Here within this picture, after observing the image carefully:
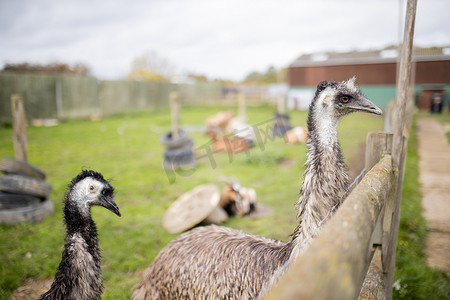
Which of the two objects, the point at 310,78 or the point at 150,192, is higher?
the point at 310,78

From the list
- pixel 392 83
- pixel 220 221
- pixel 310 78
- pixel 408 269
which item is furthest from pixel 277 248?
pixel 310 78

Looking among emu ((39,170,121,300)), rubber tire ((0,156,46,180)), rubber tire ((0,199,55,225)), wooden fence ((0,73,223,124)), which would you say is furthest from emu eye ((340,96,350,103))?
wooden fence ((0,73,223,124))

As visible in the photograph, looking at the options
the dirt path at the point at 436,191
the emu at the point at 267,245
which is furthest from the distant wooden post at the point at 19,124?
the dirt path at the point at 436,191

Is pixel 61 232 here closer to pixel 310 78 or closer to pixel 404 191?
pixel 404 191

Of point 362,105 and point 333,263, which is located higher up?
point 362,105

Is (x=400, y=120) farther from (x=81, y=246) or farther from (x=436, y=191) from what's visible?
(x=436, y=191)

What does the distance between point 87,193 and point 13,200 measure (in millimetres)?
3685

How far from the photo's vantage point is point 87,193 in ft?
7.68

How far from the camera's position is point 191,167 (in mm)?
8414

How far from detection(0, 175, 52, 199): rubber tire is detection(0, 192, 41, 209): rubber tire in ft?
0.25

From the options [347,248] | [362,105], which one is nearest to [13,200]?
[362,105]

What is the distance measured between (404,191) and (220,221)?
3.47 meters

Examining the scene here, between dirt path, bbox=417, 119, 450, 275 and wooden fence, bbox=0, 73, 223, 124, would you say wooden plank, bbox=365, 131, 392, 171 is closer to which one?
dirt path, bbox=417, 119, 450, 275

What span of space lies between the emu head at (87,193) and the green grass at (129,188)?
327mm
